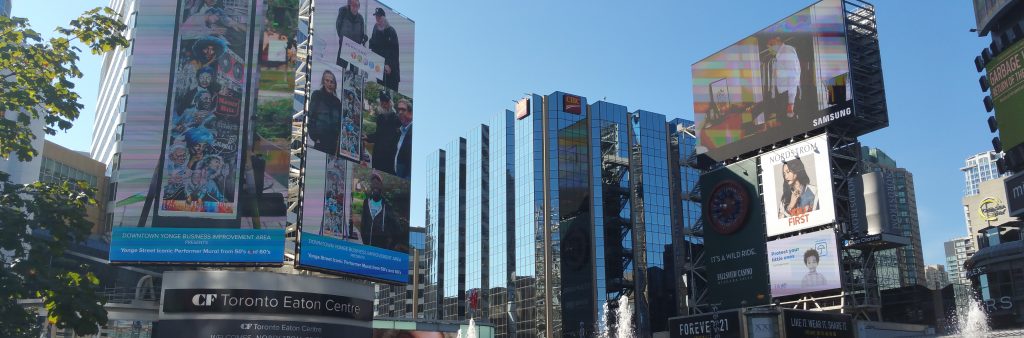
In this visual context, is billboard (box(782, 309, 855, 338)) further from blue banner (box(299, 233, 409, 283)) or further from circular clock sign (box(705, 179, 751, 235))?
blue banner (box(299, 233, 409, 283))

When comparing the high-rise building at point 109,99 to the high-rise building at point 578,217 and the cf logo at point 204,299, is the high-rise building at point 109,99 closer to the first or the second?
the high-rise building at point 578,217

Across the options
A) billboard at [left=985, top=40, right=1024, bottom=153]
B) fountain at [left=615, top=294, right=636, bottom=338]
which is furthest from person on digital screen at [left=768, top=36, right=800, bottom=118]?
fountain at [left=615, top=294, right=636, bottom=338]

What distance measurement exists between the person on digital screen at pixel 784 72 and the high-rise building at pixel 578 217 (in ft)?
98.1

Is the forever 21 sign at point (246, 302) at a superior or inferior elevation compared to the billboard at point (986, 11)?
inferior

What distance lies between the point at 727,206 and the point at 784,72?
1072cm

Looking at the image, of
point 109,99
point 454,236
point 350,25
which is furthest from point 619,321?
point 109,99

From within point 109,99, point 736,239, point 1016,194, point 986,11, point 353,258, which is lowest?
point 353,258

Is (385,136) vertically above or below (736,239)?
above

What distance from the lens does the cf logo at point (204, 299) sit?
148 ft

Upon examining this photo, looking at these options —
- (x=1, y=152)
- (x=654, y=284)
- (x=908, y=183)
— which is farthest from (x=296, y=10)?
(x=908, y=183)

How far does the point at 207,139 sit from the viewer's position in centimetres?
4803

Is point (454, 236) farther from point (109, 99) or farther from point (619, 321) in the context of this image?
point (109, 99)

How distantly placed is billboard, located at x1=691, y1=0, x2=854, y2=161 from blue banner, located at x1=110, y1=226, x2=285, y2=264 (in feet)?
118

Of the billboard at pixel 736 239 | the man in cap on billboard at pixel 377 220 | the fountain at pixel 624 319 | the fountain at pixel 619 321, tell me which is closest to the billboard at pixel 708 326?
the billboard at pixel 736 239
